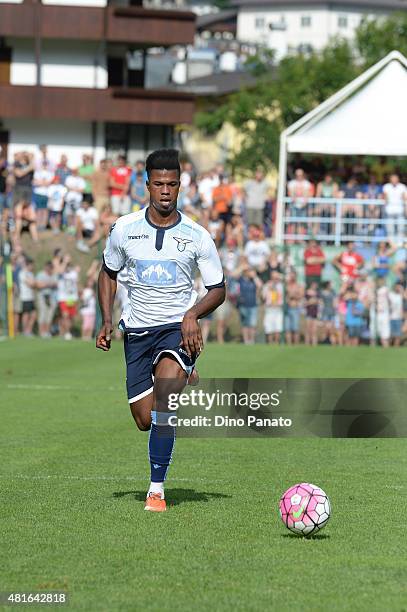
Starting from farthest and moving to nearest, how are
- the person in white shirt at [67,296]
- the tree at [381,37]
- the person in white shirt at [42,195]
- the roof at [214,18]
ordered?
the roof at [214,18] → the tree at [381,37] → the person in white shirt at [42,195] → the person in white shirt at [67,296]

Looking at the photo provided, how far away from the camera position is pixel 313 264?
31828 millimetres

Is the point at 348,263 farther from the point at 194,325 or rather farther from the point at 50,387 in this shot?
the point at 194,325

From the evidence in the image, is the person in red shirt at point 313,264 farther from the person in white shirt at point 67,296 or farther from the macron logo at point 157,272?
the macron logo at point 157,272

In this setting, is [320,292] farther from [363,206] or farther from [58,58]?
[58,58]

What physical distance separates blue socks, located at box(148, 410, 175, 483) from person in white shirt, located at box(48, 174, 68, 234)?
25185 mm

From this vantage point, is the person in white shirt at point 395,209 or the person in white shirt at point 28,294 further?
the person in white shirt at point 395,209

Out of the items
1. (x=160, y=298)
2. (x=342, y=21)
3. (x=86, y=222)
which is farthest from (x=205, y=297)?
(x=342, y=21)

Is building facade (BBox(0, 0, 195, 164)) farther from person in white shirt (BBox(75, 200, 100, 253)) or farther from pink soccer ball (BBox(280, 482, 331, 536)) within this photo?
pink soccer ball (BBox(280, 482, 331, 536))

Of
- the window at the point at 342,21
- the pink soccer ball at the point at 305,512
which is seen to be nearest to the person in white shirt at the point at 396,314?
the pink soccer ball at the point at 305,512

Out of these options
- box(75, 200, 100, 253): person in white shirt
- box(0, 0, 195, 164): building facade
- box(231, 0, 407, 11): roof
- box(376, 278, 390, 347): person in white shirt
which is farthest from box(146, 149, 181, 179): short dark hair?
box(231, 0, 407, 11): roof

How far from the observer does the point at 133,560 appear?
24.4 feet

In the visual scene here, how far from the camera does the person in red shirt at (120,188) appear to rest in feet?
111

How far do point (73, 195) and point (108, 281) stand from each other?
25.0m

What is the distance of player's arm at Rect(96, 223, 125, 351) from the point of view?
9.51 metres
